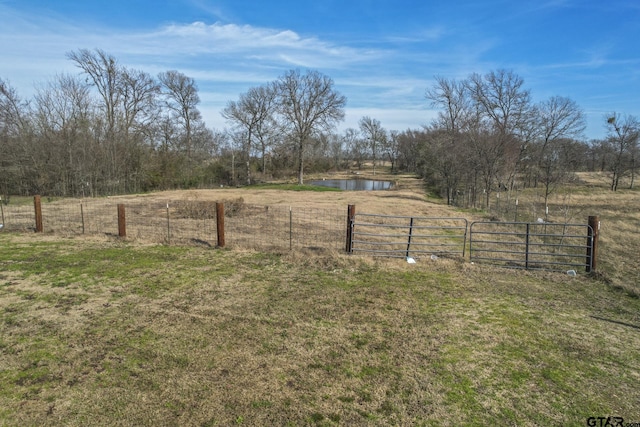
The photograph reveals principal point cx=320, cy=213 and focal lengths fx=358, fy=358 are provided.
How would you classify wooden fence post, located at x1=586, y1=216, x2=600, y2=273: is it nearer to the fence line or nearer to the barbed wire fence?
the fence line

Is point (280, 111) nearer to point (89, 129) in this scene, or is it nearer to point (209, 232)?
point (89, 129)

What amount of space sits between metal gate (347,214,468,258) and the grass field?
1.20 metres

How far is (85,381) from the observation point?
3.59 m

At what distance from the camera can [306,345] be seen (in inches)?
177

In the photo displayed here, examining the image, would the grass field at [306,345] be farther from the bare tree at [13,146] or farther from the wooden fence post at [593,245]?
the bare tree at [13,146]

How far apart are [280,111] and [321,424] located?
41.1 m

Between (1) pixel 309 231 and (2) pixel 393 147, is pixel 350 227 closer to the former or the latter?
(1) pixel 309 231

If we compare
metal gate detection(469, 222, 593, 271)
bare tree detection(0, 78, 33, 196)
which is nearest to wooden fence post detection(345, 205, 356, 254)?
metal gate detection(469, 222, 593, 271)

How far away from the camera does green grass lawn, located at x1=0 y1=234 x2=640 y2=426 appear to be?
10.8 feet

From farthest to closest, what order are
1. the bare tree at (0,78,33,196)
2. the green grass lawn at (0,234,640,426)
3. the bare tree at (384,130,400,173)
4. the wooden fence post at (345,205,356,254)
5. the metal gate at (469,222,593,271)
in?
the bare tree at (384,130,400,173) < the bare tree at (0,78,33,196) < the wooden fence post at (345,205,356,254) < the metal gate at (469,222,593,271) < the green grass lawn at (0,234,640,426)

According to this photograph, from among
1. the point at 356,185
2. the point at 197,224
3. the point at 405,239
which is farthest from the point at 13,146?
the point at 356,185

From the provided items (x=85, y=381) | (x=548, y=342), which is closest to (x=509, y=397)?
(x=548, y=342)

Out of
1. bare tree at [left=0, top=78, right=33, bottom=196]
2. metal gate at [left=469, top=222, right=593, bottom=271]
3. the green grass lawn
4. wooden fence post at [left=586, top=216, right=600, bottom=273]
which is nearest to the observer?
the green grass lawn

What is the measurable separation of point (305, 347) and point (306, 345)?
5 centimetres
